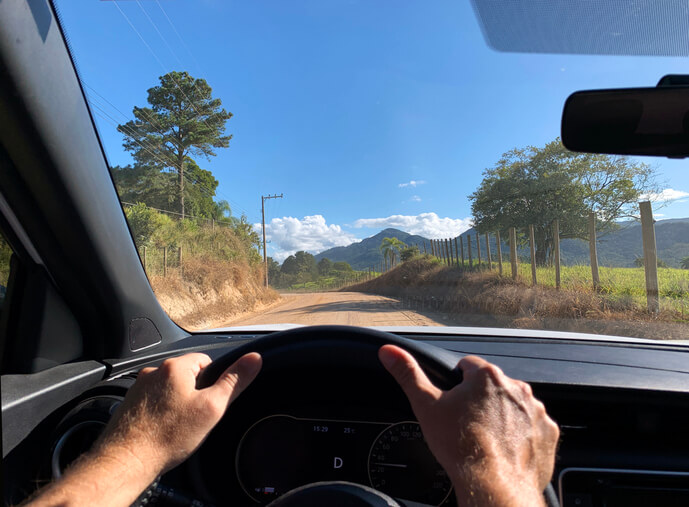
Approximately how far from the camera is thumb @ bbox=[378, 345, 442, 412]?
1.18 metres

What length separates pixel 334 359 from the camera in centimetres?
161

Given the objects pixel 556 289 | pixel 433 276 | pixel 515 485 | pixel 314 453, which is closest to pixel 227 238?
pixel 433 276

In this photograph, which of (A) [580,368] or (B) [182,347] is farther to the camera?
(B) [182,347]

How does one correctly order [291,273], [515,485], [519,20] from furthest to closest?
1. [291,273]
2. [519,20]
3. [515,485]

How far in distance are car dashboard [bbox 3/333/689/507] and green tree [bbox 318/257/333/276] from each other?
2777 cm

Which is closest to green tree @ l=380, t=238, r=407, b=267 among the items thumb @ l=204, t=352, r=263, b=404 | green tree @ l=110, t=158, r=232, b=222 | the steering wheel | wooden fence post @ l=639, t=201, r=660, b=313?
green tree @ l=110, t=158, r=232, b=222

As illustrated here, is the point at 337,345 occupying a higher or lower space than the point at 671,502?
higher

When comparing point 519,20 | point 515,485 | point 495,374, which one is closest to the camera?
point 515,485

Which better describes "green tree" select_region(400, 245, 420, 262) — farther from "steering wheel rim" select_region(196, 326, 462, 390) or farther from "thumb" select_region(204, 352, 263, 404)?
"thumb" select_region(204, 352, 263, 404)

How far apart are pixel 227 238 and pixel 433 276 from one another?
866 cm

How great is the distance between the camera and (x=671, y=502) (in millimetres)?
1898

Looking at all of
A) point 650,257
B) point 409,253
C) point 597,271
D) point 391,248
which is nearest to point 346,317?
point 597,271

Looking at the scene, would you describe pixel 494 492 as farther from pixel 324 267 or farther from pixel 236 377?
pixel 324 267

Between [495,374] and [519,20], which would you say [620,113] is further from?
[495,374]
